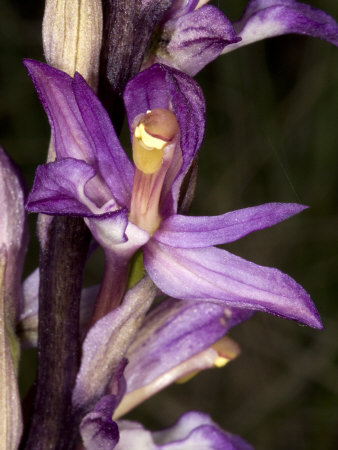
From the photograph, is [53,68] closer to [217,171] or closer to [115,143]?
[115,143]

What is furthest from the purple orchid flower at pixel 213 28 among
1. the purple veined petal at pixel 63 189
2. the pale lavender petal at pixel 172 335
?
the pale lavender petal at pixel 172 335


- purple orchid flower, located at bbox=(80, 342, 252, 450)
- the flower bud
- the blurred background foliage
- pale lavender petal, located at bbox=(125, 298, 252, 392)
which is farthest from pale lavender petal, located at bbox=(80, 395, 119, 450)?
the blurred background foliage

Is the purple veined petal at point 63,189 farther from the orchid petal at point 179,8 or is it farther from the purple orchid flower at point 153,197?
the orchid petal at point 179,8

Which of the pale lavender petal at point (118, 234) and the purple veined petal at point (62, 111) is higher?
the purple veined petal at point (62, 111)

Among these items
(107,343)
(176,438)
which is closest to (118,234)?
(107,343)

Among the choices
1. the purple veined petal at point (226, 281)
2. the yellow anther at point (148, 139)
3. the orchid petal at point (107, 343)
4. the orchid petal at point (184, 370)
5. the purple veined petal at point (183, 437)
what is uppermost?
the yellow anther at point (148, 139)

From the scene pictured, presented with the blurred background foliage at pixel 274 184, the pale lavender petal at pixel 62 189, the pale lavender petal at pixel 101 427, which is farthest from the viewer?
the blurred background foliage at pixel 274 184

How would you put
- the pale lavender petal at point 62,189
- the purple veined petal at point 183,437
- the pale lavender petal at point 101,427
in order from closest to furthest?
the pale lavender petal at point 62,189, the pale lavender petal at point 101,427, the purple veined petal at point 183,437

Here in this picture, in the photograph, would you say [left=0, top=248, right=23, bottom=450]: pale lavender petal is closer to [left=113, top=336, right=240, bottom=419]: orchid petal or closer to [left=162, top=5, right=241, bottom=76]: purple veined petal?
[left=113, top=336, right=240, bottom=419]: orchid petal
